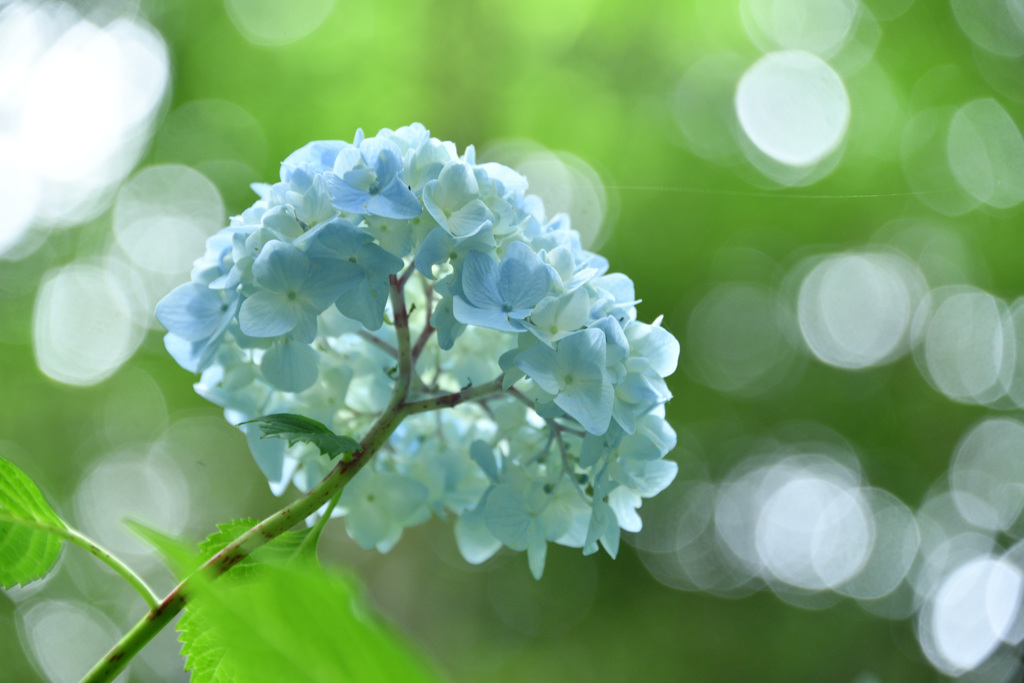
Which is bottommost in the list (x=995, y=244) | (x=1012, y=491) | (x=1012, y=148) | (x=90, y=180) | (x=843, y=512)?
(x=843, y=512)

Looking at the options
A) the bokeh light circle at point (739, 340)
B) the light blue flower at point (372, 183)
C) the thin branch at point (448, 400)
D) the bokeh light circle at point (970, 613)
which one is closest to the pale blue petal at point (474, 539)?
the thin branch at point (448, 400)

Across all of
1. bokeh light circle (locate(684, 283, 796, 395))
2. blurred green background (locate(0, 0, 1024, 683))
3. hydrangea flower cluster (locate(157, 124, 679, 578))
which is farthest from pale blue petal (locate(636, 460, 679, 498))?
bokeh light circle (locate(684, 283, 796, 395))

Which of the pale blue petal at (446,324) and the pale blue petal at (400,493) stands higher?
the pale blue petal at (446,324)

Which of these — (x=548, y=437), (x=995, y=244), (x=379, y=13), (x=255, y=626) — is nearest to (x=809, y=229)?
(x=995, y=244)

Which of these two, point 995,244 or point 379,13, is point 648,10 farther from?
point 995,244

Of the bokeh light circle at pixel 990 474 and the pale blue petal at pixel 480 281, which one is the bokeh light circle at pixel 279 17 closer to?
the pale blue petal at pixel 480 281

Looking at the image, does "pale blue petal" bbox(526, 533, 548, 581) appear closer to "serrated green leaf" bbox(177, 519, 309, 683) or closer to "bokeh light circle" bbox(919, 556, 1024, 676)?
"serrated green leaf" bbox(177, 519, 309, 683)
